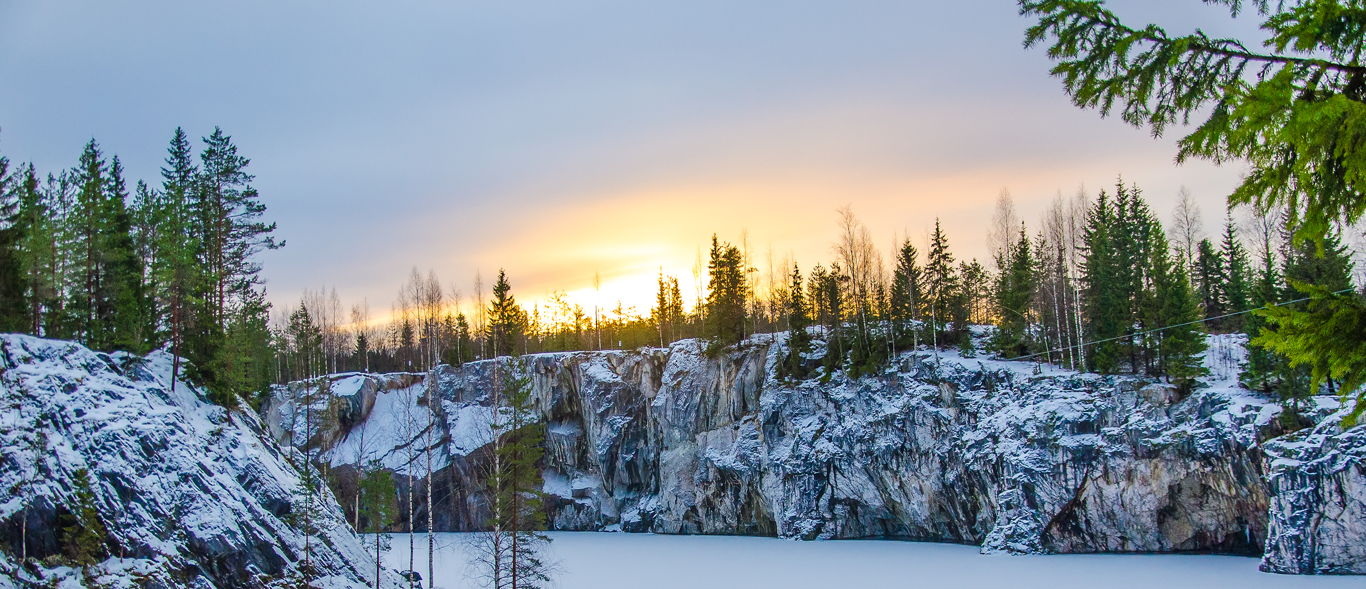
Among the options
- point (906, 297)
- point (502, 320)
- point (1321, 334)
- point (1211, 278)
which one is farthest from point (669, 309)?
point (1321, 334)

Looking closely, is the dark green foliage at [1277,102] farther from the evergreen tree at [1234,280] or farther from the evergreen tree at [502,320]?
the evergreen tree at [502,320]

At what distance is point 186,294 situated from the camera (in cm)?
2477

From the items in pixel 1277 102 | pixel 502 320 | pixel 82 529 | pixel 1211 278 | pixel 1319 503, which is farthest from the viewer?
pixel 502 320

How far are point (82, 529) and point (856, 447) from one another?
29886 mm

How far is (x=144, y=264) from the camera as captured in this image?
31.5 meters

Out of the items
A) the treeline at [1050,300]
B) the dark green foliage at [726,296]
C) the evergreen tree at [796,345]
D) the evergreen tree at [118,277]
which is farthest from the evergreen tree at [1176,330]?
the evergreen tree at [118,277]

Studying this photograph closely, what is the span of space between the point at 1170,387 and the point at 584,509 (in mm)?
33440

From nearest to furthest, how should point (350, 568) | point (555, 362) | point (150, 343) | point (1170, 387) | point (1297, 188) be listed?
point (1297, 188) → point (350, 568) → point (150, 343) → point (1170, 387) → point (555, 362)

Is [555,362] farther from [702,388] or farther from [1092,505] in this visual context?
[1092,505]

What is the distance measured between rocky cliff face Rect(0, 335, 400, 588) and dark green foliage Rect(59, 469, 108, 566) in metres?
0.06

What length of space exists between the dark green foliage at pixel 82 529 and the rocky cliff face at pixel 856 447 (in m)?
11.3

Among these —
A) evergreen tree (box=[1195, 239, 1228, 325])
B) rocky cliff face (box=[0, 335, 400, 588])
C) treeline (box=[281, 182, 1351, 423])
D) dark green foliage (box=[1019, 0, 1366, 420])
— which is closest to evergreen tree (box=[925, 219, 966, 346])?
treeline (box=[281, 182, 1351, 423])

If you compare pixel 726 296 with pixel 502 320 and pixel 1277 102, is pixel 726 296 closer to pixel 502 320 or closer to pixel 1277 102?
pixel 502 320

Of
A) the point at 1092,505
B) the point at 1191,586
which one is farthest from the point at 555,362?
the point at 1191,586
